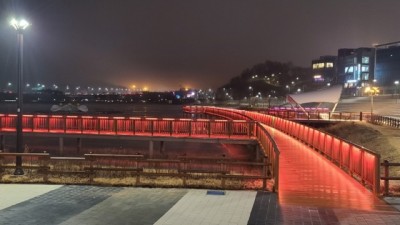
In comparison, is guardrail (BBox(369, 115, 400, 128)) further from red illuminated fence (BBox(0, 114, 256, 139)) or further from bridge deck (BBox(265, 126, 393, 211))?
bridge deck (BBox(265, 126, 393, 211))

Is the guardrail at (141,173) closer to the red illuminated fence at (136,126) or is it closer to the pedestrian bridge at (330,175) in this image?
the pedestrian bridge at (330,175)

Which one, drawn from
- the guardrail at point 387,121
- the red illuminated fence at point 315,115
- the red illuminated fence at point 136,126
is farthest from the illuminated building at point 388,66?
the red illuminated fence at point 136,126

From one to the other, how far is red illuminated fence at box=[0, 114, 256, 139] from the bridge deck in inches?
498

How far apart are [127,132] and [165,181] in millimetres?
19763

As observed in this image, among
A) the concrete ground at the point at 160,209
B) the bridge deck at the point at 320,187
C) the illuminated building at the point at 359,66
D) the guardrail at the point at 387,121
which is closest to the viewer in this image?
the concrete ground at the point at 160,209

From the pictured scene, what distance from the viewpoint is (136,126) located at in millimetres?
35156

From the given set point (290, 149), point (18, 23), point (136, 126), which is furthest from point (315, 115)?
point (18, 23)

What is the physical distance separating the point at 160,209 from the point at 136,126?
23.9m

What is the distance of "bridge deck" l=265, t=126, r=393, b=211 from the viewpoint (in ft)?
40.3

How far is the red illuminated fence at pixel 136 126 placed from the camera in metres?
33.9

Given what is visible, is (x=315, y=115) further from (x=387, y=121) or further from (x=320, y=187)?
(x=320, y=187)

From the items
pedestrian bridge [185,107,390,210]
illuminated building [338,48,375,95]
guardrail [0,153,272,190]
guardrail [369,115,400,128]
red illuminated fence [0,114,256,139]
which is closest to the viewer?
pedestrian bridge [185,107,390,210]

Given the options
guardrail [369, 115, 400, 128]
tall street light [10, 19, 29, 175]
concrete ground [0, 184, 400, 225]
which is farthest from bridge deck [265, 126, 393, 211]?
guardrail [369, 115, 400, 128]

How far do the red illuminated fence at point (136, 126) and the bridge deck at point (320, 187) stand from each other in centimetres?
1266
